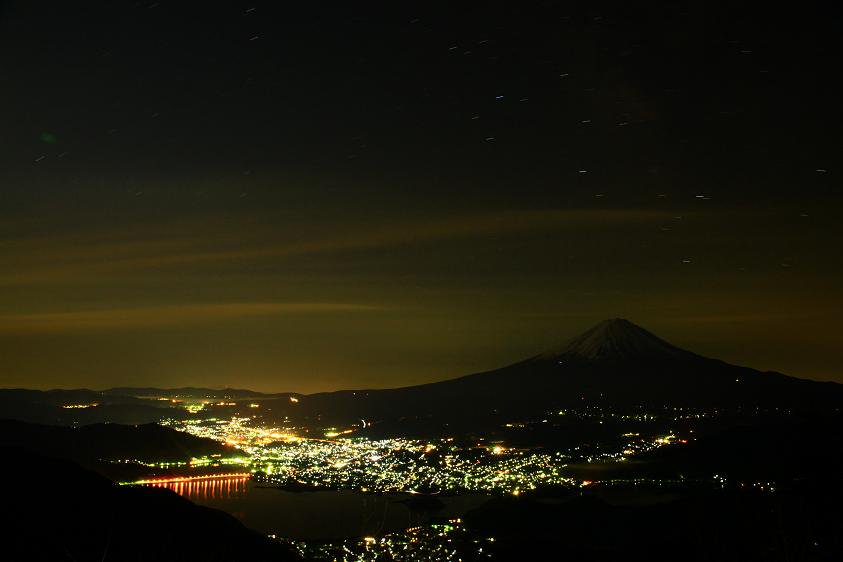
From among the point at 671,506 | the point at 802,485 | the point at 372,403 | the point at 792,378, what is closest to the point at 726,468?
the point at 671,506

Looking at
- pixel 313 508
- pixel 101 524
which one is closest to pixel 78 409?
pixel 313 508

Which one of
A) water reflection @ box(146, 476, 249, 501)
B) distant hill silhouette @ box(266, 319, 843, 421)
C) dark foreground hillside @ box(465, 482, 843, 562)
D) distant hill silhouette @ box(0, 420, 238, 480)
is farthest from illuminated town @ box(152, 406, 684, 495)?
distant hill silhouette @ box(266, 319, 843, 421)

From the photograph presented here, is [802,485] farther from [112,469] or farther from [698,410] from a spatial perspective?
[698,410]

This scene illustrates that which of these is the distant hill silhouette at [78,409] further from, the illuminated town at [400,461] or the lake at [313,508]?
the lake at [313,508]

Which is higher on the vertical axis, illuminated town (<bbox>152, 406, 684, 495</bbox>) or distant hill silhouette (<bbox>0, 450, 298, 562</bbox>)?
distant hill silhouette (<bbox>0, 450, 298, 562</bbox>)

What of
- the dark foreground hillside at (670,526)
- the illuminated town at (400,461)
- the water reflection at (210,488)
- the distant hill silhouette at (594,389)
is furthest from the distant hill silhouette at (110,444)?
the distant hill silhouette at (594,389)

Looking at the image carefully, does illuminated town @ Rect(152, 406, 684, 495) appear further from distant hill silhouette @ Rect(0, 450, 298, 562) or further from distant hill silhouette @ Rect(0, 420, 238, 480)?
distant hill silhouette @ Rect(0, 450, 298, 562)
